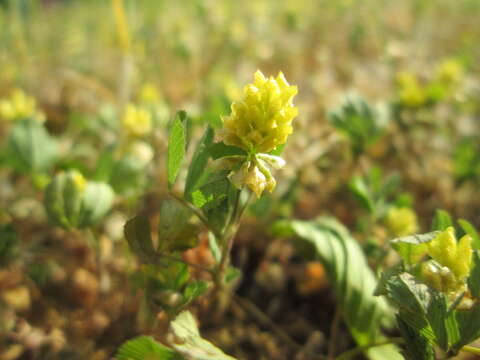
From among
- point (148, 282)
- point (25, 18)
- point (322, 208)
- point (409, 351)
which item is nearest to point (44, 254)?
point (148, 282)

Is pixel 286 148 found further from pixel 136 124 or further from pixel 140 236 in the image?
pixel 140 236

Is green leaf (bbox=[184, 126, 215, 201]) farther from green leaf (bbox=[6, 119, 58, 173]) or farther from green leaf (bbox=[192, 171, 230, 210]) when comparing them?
green leaf (bbox=[6, 119, 58, 173])

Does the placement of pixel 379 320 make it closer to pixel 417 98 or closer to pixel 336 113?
pixel 336 113

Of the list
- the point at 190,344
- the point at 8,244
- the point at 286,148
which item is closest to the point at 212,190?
the point at 190,344

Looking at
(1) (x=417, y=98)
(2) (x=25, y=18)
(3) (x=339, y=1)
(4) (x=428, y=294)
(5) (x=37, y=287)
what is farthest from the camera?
(3) (x=339, y=1)

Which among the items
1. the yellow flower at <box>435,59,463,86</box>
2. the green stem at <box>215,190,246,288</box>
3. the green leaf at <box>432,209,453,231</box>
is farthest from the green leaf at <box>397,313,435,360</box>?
the yellow flower at <box>435,59,463,86</box>

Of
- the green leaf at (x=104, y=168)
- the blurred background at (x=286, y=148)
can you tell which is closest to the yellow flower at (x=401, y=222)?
the blurred background at (x=286, y=148)
